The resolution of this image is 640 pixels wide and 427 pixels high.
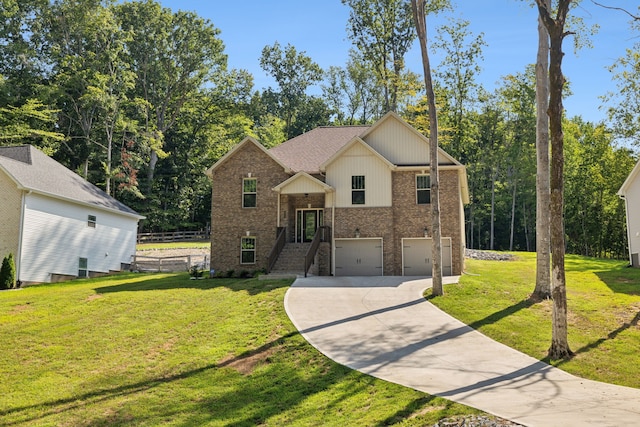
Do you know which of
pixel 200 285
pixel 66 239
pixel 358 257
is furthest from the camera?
pixel 66 239

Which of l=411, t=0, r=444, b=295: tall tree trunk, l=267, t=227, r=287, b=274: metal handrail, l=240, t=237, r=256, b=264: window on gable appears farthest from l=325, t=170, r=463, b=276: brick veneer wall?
l=411, t=0, r=444, b=295: tall tree trunk

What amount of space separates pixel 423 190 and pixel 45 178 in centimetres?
1910

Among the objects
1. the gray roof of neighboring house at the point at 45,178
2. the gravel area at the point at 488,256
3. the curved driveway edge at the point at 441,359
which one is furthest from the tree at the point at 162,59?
the curved driveway edge at the point at 441,359

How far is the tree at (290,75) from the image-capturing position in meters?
60.2

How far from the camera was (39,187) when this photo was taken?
22.8 m

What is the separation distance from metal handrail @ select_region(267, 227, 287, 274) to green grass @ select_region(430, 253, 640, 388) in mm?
7724

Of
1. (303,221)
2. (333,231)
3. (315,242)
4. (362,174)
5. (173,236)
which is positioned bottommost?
(315,242)

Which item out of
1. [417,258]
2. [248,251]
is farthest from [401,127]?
[248,251]

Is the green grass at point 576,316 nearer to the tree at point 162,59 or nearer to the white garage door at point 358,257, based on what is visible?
the white garage door at point 358,257

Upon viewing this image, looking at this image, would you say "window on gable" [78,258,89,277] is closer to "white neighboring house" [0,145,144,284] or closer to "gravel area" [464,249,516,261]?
"white neighboring house" [0,145,144,284]

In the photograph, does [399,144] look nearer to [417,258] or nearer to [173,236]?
[417,258]

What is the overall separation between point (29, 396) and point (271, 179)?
15.3 meters

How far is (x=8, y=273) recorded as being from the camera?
20.9m

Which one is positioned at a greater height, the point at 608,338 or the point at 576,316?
the point at 576,316
